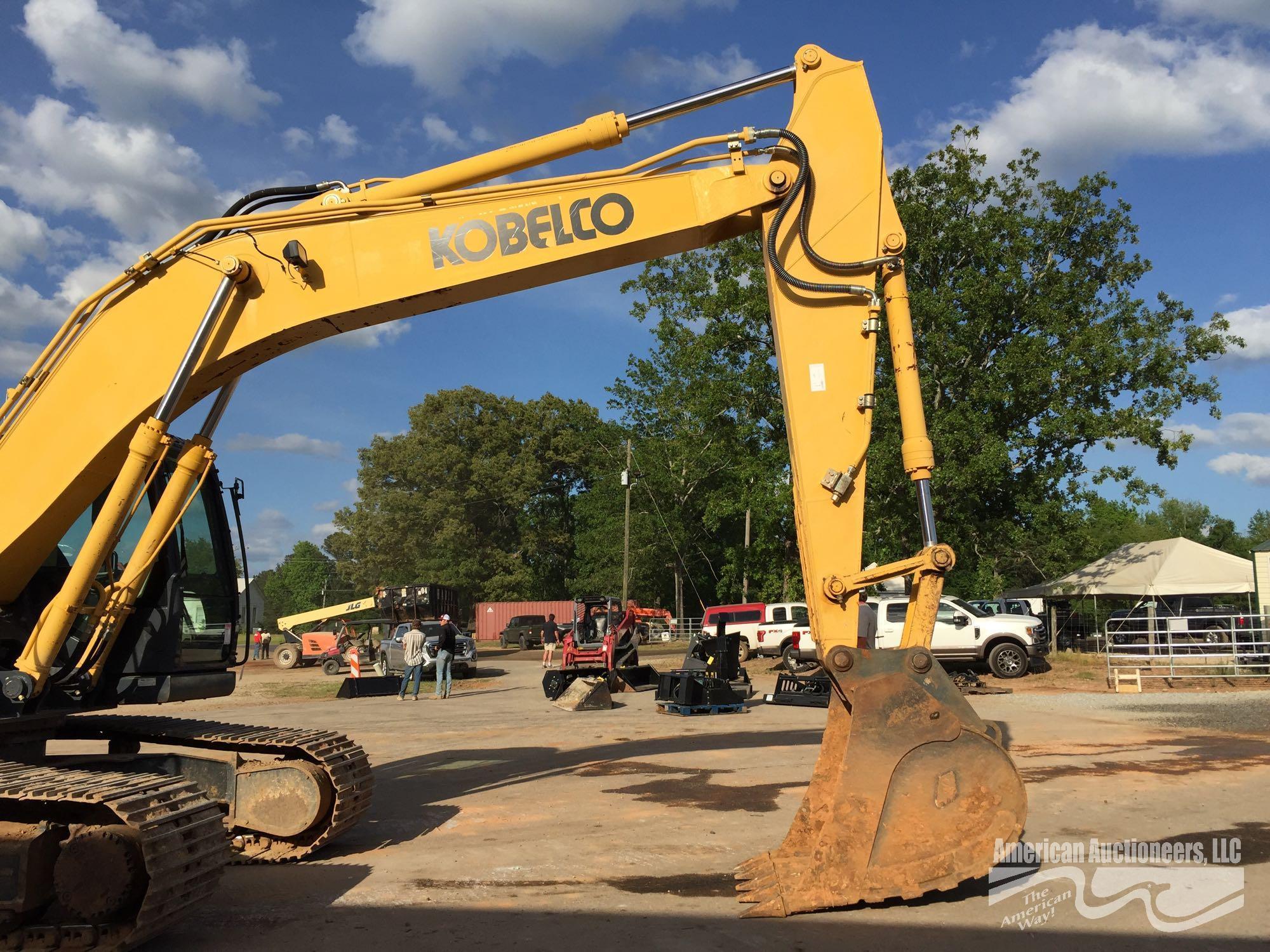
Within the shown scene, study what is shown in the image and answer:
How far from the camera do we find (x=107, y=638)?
6.47 meters

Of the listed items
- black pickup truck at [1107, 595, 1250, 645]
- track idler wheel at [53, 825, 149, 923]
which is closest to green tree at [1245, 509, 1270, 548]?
black pickup truck at [1107, 595, 1250, 645]

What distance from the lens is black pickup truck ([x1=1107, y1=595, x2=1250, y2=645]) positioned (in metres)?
24.6

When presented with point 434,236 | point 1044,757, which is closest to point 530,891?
point 434,236

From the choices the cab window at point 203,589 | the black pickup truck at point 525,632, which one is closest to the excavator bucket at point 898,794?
the cab window at point 203,589

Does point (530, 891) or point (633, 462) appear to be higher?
point (633, 462)

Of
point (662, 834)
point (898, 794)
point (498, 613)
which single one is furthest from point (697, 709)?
point (498, 613)

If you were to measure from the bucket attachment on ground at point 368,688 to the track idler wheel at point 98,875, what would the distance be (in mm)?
18466

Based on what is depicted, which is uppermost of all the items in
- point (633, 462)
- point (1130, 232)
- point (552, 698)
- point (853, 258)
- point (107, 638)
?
Answer: point (1130, 232)

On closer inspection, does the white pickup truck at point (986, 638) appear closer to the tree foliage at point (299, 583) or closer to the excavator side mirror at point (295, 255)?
the excavator side mirror at point (295, 255)

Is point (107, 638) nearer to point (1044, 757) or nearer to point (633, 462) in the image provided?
point (1044, 757)

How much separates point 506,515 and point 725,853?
2408 inches

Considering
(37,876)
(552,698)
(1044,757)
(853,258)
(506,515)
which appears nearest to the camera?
(37,876)

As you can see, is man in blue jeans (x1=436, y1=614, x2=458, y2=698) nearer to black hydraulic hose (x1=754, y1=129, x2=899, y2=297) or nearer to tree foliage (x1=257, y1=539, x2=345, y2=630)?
black hydraulic hose (x1=754, y1=129, x2=899, y2=297)

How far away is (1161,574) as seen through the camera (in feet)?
97.5
